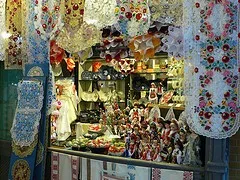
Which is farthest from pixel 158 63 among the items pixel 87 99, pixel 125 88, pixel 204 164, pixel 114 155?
pixel 204 164

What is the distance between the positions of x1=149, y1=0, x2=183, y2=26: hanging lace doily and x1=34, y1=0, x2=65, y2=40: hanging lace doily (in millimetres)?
957

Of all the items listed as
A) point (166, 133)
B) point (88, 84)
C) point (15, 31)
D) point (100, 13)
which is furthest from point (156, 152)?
point (88, 84)

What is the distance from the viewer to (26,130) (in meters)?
3.63

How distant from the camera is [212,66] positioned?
2729 millimetres

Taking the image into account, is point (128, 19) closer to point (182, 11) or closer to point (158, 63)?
point (182, 11)

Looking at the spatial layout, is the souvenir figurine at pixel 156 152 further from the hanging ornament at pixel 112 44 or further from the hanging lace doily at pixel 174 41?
the hanging ornament at pixel 112 44

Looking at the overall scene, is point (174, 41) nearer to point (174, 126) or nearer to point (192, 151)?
point (174, 126)

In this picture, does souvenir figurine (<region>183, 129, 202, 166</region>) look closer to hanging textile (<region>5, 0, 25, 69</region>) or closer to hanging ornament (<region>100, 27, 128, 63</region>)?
hanging ornament (<region>100, 27, 128, 63</region>)

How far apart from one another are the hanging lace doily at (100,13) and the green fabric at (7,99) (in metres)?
1.52

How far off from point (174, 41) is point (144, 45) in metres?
0.38

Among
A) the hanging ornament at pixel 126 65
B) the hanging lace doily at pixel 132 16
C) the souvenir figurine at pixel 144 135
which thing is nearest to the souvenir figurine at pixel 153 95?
the hanging ornament at pixel 126 65

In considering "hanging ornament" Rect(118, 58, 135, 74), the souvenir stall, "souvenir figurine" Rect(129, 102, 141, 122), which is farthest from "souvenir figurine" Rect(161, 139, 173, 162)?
"hanging ornament" Rect(118, 58, 135, 74)

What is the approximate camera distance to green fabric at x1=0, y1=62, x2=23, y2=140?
4.23m

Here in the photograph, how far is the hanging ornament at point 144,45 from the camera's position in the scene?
315 cm
